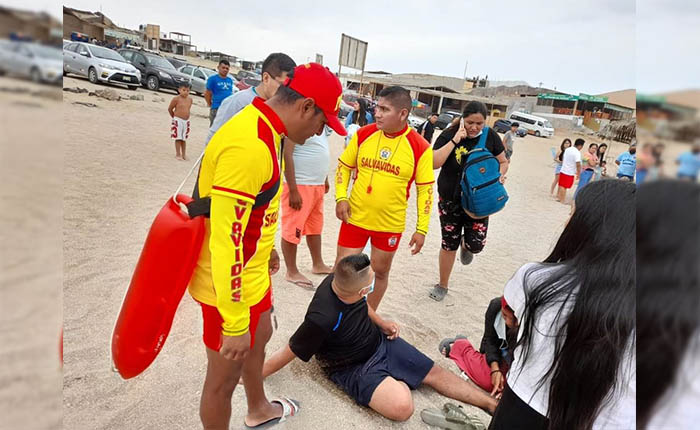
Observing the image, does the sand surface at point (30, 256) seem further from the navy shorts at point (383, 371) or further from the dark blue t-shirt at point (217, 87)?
the dark blue t-shirt at point (217, 87)

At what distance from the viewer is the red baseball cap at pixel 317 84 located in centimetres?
150

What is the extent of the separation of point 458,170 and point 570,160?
19.5 ft

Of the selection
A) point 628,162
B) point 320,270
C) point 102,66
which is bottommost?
point 320,270

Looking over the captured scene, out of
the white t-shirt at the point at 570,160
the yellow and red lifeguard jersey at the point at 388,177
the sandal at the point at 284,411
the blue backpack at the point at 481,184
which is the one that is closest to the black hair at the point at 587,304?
the sandal at the point at 284,411

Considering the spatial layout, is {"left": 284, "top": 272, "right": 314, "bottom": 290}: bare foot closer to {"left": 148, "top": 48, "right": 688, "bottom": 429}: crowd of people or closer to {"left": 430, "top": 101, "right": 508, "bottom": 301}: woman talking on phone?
{"left": 148, "top": 48, "right": 688, "bottom": 429}: crowd of people

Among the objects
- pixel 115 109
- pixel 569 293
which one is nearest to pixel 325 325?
pixel 569 293

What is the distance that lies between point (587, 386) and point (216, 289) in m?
1.04

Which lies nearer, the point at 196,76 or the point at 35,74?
the point at 35,74

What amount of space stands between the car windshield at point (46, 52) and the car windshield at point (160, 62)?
49.6 feet

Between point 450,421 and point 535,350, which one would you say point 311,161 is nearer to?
point 450,421

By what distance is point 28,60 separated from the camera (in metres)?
0.25

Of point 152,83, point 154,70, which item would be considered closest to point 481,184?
point 154,70

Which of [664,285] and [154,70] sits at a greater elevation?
[154,70]

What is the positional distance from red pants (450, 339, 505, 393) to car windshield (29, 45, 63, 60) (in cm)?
256
